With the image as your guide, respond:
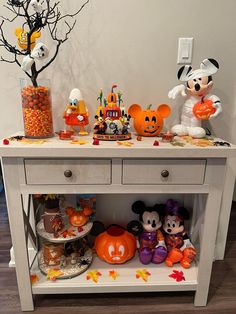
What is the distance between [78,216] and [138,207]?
0.33m

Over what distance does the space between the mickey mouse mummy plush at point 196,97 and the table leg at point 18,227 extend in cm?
72

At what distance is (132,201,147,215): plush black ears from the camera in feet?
4.12

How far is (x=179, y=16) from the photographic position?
1074 millimetres

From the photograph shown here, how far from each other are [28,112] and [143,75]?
0.57 meters

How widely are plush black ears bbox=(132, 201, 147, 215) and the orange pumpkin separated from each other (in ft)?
0.82

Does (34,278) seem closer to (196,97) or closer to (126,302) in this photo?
(126,302)

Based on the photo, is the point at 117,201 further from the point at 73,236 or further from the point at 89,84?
the point at 89,84

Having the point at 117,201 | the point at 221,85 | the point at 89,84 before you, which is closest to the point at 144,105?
the point at 89,84

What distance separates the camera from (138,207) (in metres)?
1.26

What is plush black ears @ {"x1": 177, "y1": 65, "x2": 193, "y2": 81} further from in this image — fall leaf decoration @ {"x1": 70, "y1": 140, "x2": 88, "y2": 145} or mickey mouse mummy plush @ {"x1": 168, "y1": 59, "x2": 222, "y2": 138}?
fall leaf decoration @ {"x1": 70, "y1": 140, "x2": 88, "y2": 145}

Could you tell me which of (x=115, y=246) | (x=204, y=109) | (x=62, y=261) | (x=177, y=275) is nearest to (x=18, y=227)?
(x=62, y=261)

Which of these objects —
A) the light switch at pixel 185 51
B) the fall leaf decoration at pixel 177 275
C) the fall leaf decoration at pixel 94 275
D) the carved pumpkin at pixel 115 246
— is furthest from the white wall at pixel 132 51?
the fall leaf decoration at pixel 177 275

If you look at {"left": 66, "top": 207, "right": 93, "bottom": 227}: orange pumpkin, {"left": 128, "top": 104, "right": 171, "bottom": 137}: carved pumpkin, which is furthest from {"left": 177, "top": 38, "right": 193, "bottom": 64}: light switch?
{"left": 66, "top": 207, "right": 93, "bottom": 227}: orange pumpkin

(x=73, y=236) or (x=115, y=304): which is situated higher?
(x=73, y=236)
